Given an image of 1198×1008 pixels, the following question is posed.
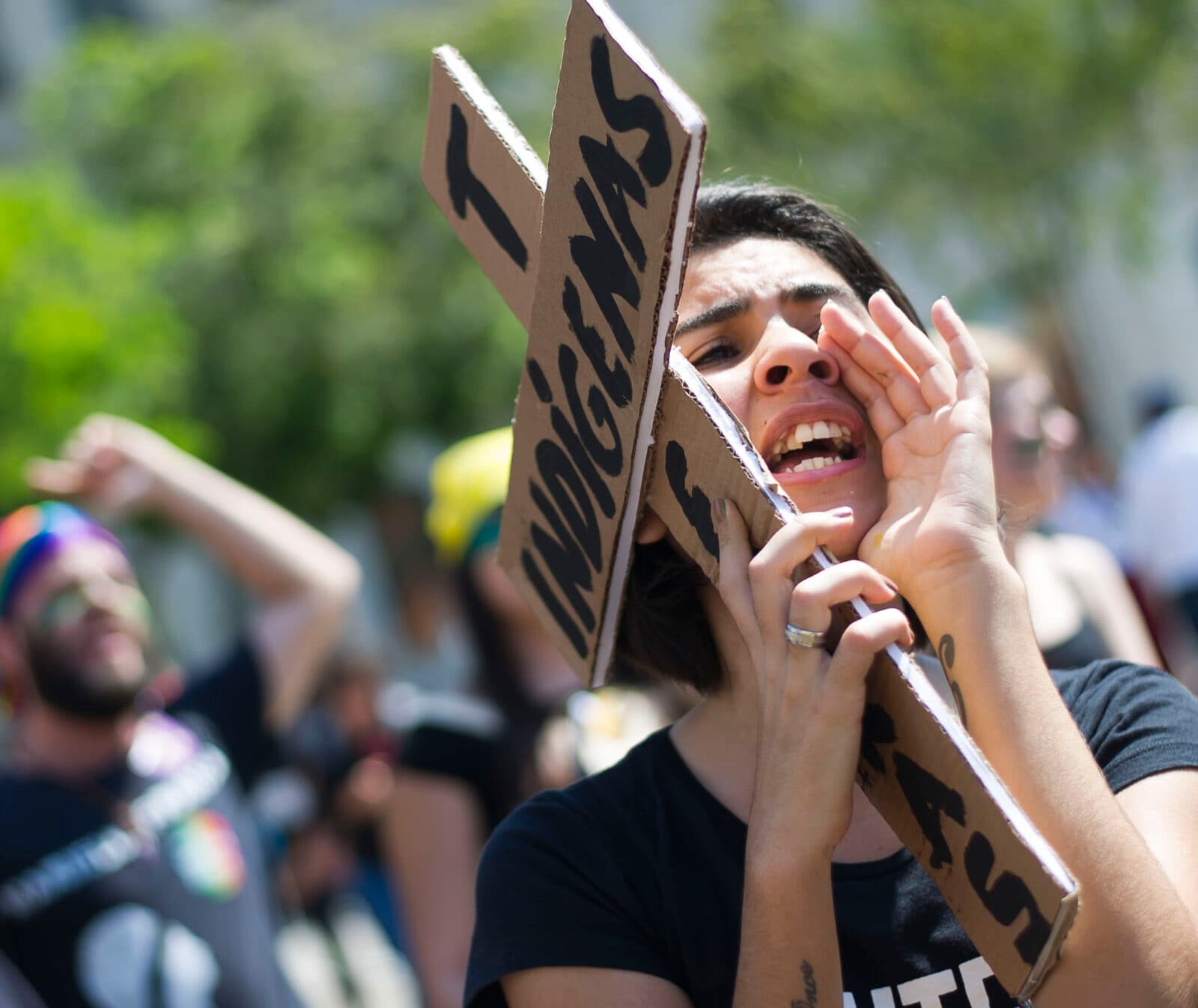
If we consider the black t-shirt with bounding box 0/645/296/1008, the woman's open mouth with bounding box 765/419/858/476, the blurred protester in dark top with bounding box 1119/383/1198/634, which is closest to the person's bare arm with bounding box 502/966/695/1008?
the woman's open mouth with bounding box 765/419/858/476

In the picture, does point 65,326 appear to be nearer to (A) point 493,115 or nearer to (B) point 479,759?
(B) point 479,759

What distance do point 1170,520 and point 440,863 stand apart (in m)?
3.87

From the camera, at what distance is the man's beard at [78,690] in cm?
325

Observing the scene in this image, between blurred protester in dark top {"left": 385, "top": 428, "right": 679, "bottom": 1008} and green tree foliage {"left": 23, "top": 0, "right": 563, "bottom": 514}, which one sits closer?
blurred protester in dark top {"left": 385, "top": 428, "right": 679, "bottom": 1008}

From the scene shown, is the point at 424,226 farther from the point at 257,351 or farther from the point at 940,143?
the point at 940,143

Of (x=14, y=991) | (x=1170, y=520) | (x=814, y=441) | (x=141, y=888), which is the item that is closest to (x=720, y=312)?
(x=814, y=441)

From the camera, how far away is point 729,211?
6.20 feet

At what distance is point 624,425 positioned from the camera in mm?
1582

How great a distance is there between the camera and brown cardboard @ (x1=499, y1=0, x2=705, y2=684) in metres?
1.41

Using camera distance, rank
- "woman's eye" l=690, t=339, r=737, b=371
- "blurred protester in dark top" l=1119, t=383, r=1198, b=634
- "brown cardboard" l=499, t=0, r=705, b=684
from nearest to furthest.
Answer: "brown cardboard" l=499, t=0, r=705, b=684
"woman's eye" l=690, t=339, r=737, b=371
"blurred protester in dark top" l=1119, t=383, r=1198, b=634

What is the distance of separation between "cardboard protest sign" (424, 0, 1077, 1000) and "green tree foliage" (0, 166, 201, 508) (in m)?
12.6

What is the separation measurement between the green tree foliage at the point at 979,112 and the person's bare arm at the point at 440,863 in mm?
11731

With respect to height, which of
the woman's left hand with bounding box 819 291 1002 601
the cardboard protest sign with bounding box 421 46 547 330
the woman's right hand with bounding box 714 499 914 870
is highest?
the cardboard protest sign with bounding box 421 46 547 330

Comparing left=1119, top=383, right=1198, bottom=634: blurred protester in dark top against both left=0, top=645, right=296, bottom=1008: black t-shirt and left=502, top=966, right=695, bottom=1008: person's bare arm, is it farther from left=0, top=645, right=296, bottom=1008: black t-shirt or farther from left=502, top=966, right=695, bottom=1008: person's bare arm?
left=502, top=966, right=695, bottom=1008: person's bare arm
